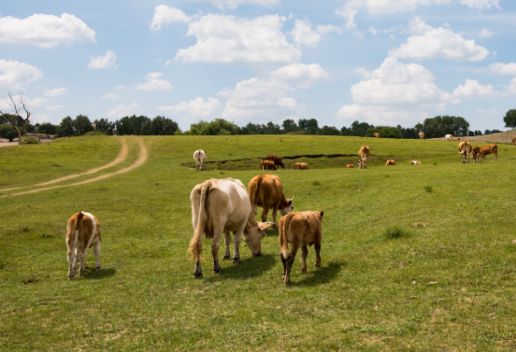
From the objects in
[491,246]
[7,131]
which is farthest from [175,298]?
[7,131]

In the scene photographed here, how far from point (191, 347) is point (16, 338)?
13.2ft

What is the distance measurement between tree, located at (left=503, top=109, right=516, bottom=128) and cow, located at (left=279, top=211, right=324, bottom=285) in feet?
618

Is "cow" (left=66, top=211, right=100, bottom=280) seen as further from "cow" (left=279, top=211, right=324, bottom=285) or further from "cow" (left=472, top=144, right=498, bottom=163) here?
"cow" (left=472, top=144, right=498, bottom=163)

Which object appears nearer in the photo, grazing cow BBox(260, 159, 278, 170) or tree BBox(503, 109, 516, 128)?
grazing cow BBox(260, 159, 278, 170)

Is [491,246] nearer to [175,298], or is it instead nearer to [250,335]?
[250,335]

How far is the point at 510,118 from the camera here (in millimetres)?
177875

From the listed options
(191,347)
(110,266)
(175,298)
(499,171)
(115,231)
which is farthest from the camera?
(499,171)

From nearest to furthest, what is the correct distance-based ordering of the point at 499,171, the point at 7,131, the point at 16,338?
1. the point at 16,338
2. the point at 499,171
3. the point at 7,131

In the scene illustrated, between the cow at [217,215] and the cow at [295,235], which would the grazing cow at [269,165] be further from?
the cow at [295,235]

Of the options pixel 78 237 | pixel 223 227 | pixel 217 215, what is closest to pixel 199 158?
pixel 78 237

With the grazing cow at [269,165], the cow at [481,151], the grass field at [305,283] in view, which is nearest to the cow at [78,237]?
the grass field at [305,283]

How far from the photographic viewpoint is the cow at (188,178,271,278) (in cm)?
1434

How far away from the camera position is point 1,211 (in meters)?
27.8

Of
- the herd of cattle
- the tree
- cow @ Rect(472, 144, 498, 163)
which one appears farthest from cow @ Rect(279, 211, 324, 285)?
the tree
